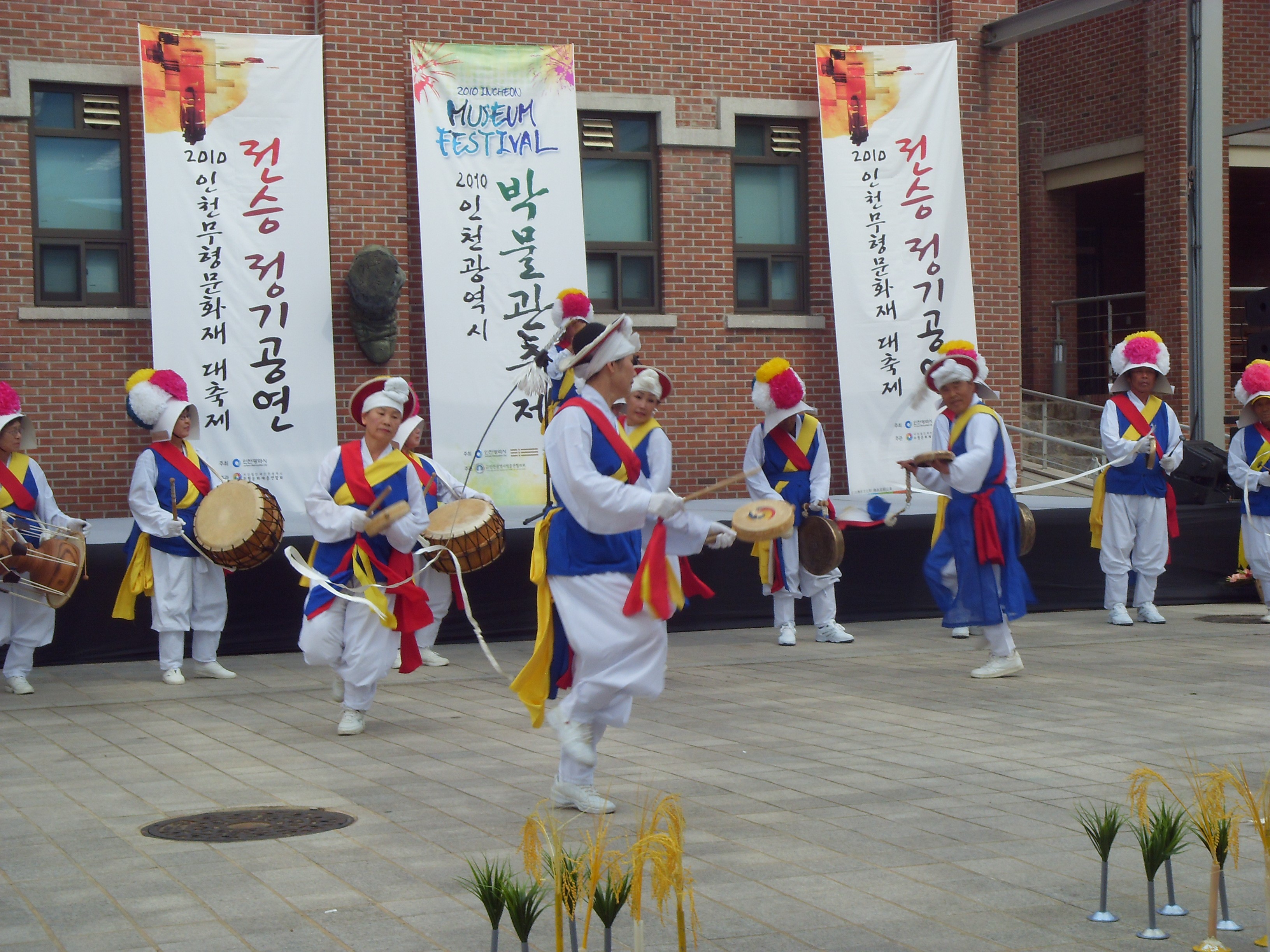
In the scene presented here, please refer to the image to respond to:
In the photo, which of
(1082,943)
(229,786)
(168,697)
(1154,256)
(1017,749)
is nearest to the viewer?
(1082,943)

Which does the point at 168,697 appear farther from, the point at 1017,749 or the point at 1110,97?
the point at 1110,97

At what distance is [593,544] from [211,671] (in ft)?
16.6

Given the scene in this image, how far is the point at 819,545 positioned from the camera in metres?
11.1

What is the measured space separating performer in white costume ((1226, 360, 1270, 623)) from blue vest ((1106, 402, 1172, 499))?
0.63m

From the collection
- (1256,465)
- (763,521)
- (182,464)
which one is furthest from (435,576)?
(1256,465)

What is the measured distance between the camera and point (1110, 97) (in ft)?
69.2

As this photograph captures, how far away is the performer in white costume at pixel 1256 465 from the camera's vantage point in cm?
1242

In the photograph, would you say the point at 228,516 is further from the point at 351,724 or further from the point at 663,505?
the point at 663,505

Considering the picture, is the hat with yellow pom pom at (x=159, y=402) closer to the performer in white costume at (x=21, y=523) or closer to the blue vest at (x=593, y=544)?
the performer in white costume at (x=21, y=523)

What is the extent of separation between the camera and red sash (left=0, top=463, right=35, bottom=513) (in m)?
9.64

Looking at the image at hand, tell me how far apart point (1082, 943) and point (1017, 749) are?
2984mm

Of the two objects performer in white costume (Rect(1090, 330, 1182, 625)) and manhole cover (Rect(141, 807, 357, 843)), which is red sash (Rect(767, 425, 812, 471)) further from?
manhole cover (Rect(141, 807, 357, 843))

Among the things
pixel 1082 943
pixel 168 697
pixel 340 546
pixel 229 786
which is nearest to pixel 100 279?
pixel 168 697

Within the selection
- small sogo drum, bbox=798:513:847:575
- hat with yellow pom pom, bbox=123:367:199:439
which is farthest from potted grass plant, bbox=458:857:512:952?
small sogo drum, bbox=798:513:847:575
